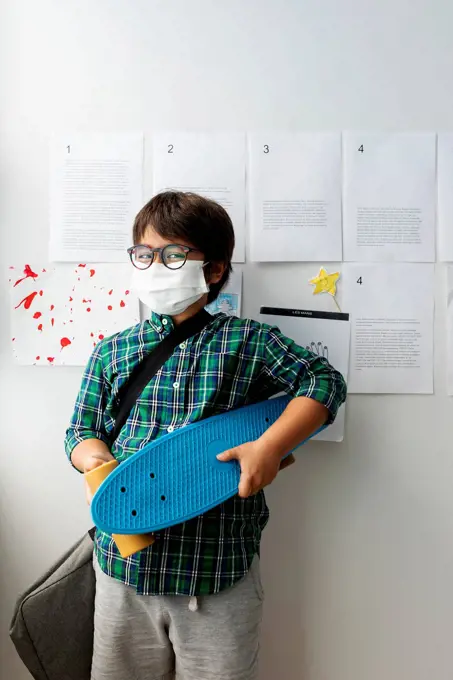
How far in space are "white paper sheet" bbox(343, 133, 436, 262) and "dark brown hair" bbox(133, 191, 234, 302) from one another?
0.35 meters

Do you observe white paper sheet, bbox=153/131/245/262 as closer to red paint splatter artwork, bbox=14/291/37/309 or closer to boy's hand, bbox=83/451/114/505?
red paint splatter artwork, bbox=14/291/37/309

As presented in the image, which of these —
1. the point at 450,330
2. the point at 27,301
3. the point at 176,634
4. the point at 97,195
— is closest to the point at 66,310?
the point at 27,301

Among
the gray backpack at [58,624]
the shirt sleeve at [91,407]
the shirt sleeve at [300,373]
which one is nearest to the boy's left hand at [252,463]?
the shirt sleeve at [300,373]

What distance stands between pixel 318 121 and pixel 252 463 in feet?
2.60

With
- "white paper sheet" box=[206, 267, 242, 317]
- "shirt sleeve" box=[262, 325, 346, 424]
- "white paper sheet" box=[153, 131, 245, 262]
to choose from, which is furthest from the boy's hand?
"white paper sheet" box=[153, 131, 245, 262]

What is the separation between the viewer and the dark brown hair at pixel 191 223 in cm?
84

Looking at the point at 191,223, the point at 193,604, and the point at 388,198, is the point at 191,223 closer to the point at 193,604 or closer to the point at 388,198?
the point at 388,198

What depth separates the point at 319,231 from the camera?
3.58 feet

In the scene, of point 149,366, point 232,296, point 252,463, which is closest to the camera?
point 252,463

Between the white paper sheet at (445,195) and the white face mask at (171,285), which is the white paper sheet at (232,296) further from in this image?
the white paper sheet at (445,195)

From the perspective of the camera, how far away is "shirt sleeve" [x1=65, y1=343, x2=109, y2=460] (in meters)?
0.87

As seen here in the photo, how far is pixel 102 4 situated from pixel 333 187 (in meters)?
0.67

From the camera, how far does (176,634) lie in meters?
0.80

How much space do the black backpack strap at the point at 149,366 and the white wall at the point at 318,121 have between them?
254mm
